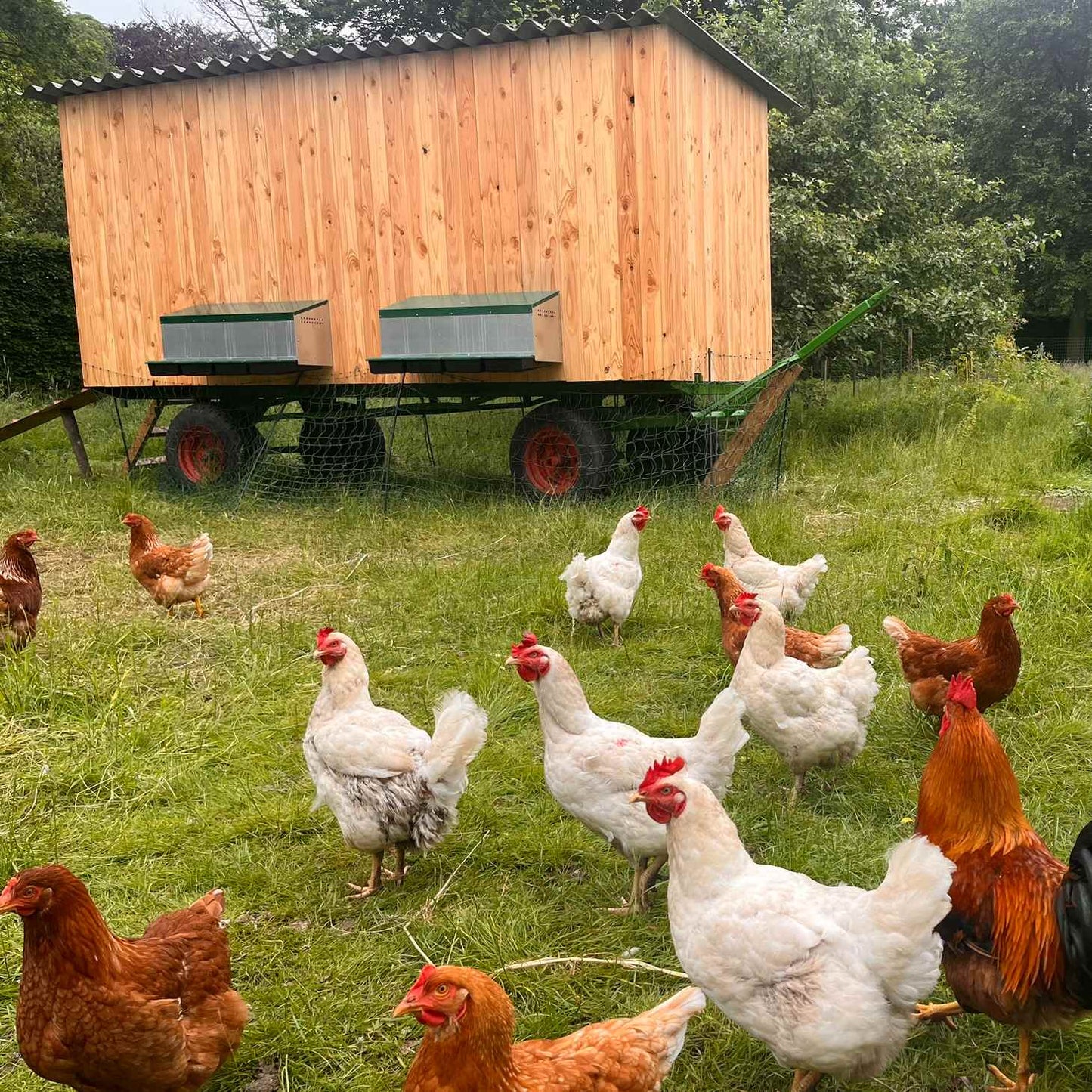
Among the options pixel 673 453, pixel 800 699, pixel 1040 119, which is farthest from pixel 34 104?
pixel 1040 119

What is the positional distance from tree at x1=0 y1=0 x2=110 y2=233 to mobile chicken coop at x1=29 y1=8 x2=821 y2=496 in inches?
310

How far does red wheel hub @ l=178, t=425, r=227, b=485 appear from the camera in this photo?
9.77m

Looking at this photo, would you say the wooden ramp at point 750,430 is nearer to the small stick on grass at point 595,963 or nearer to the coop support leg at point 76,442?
the small stick on grass at point 595,963

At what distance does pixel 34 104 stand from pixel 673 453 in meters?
16.1

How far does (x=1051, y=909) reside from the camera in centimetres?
222

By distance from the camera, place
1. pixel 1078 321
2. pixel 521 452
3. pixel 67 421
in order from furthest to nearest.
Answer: pixel 1078 321 → pixel 67 421 → pixel 521 452

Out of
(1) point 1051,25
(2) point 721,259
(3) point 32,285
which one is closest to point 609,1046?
(2) point 721,259

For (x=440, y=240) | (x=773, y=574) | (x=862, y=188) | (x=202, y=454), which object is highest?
(x=862, y=188)

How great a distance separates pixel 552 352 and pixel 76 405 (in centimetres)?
534

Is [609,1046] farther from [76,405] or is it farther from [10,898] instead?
[76,405]

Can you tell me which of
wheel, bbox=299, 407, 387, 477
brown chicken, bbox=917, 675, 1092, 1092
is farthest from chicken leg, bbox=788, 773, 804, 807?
wheel, bbox=299, 407, 387, 477

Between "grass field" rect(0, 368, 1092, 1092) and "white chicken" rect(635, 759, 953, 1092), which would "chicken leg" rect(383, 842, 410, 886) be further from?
"white chicken" rect(635, 759, 953, 1092)

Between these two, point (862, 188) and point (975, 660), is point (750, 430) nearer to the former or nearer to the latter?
point (975, 660)

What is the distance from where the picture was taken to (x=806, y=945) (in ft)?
6.96
